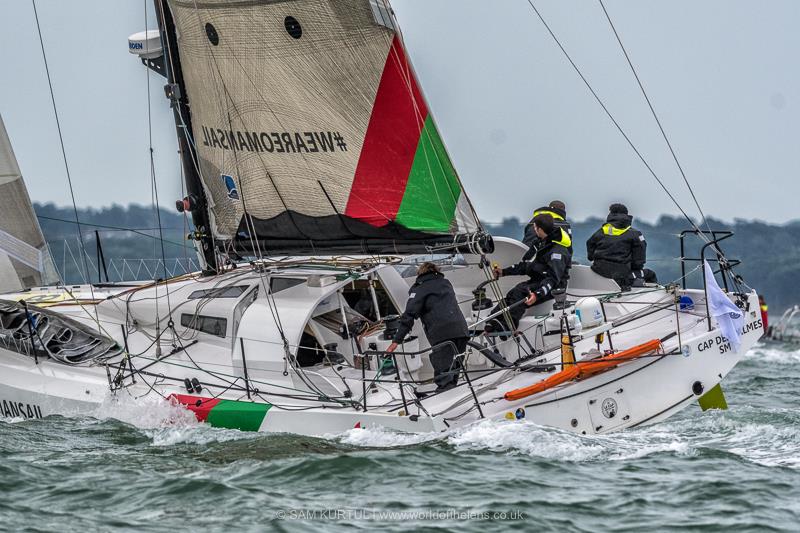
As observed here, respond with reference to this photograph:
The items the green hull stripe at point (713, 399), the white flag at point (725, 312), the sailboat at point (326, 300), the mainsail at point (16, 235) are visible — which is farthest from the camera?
the mainsail at point (16, 235)

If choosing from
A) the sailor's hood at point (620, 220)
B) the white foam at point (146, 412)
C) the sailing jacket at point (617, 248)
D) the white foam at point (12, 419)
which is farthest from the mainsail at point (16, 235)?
the sailor's hood at point (620, 220)

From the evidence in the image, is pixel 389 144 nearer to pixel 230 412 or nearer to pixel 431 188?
pixel 431 188

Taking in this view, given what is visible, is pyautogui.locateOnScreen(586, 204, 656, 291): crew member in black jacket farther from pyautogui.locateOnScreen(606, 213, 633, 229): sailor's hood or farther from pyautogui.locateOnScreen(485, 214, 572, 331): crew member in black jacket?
pyautogui.locateOnScreen(485, 214, 572, 331): crew member in black jacket

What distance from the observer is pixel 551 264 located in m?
10.1

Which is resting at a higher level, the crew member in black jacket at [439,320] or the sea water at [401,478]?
the crew member in black jacket at [439,320]

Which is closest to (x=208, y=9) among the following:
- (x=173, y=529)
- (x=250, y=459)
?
(x=250, y=459)

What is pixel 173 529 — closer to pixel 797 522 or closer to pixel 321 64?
pixel 797 522

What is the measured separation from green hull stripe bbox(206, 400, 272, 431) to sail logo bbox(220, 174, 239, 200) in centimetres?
248

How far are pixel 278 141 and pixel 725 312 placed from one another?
12.9 ft

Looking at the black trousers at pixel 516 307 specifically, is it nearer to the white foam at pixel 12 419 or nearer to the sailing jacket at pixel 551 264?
the sailing jacket at pixel 551 264

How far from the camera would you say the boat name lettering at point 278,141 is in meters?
9.75

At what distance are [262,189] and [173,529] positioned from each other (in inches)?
175

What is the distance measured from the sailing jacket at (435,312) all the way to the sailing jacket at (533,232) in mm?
1665

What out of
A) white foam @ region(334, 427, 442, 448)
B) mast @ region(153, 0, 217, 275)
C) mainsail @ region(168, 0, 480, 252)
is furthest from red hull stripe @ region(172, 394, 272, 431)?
mast @ region(153, 0, 217, 275)
